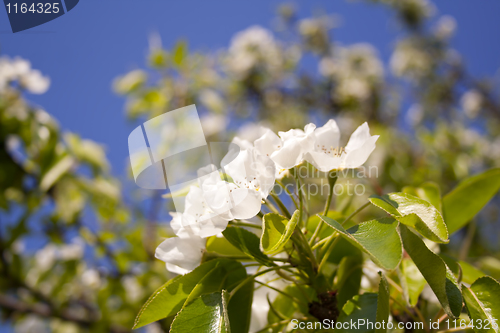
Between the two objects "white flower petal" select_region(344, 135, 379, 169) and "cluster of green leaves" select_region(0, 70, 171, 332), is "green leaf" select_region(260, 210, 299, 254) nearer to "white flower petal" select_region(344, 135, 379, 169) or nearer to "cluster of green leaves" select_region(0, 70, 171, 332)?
"white flower petal" select_region(344, 135, 379, 169)

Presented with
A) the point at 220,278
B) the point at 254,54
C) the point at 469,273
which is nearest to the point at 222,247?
the point at 220,278

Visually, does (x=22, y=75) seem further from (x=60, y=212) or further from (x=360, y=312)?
(x=360, y=312)

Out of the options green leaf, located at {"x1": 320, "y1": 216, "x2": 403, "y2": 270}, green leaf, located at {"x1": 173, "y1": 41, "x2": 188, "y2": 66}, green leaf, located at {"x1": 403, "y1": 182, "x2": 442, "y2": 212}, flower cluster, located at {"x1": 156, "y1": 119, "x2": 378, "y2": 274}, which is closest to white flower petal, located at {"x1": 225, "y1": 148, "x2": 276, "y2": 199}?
flower cluster, located at {"x1": 156, "y1": 119, "x2": 378, "y2": 274}

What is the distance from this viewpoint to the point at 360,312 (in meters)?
0.52

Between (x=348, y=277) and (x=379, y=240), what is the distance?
0.24 metres

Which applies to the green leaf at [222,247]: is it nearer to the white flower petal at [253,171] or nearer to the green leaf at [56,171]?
the white flower petal at [253,171]

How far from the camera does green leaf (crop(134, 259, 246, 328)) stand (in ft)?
1.76

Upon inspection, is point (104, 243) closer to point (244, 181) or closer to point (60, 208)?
point (60, 208)

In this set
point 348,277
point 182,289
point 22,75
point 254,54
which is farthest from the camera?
point 254,54

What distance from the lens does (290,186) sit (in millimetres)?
687

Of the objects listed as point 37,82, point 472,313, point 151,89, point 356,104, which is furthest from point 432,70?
point 472,313


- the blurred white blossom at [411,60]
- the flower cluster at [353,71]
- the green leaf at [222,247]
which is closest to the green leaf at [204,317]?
the green leaf at [222,247]

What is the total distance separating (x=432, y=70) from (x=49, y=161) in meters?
4.71

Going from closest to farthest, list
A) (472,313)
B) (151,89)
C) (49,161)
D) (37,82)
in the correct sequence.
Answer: (472,313), (49,161), (37,82), (151,89)
